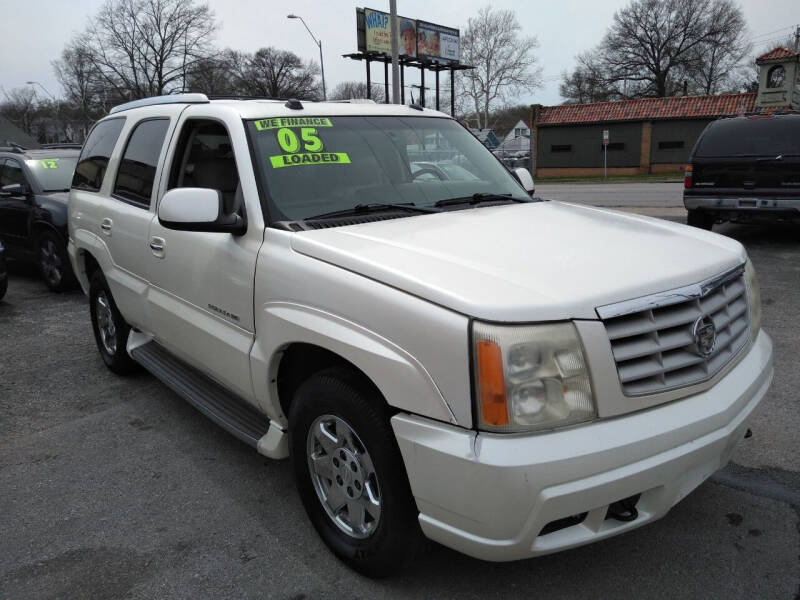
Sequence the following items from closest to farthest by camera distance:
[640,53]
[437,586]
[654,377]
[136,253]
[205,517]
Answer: [654,377] → [437,586] → [205,517] → [136,253] → [640,53]

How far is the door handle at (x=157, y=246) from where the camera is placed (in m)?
3.67

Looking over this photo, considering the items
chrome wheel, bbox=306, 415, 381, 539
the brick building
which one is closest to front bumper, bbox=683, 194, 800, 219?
chrome wheel, bbox=306, 415, 381, 539

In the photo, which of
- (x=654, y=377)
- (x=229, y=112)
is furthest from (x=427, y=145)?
(x=654, y=377)

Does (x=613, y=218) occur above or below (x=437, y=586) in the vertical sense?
above

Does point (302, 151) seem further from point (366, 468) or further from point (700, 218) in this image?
point (700, 218)

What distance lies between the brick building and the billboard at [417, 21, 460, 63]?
16334 mm

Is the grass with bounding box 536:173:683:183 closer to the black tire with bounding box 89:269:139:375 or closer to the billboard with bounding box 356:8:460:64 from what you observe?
the billboard with bounding box 356:8:460:64

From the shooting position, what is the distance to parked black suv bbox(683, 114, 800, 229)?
8.91m

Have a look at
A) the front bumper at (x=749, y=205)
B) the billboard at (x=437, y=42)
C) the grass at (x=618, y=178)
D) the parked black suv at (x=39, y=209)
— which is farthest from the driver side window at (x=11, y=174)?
the billboard at (x=437, y=42)

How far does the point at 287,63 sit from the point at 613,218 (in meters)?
80.0

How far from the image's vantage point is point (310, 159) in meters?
3.19

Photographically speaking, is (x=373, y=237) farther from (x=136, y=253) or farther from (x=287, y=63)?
(x=287, y=63)

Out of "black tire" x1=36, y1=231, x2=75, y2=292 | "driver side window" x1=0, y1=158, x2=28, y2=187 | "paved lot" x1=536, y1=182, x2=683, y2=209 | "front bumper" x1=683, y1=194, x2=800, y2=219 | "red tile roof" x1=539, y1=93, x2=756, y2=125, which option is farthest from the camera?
"red tile roof" x1=539, y1=93, x2=756, y2=125

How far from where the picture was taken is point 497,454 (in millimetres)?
1927
